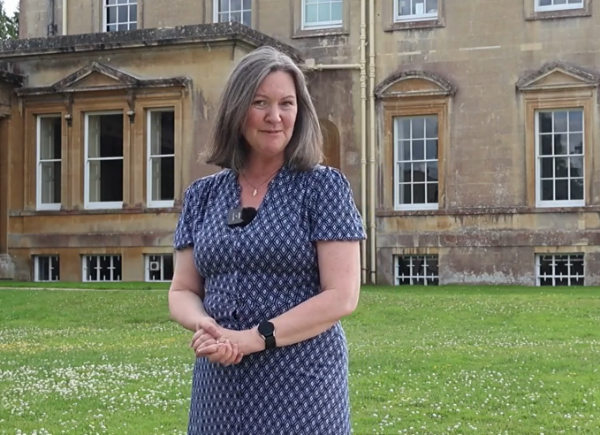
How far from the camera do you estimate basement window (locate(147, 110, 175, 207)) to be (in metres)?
23.9

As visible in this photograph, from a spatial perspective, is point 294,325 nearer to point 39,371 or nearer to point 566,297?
point 39,371

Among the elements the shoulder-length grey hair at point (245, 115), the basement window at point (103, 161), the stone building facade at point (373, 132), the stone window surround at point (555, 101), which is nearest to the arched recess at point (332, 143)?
the stone building facade at point (373, 132)

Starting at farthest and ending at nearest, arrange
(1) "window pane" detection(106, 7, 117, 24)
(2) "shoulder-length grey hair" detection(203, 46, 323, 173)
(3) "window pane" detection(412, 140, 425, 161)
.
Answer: (1) "window pane" detection(106, 7, 117, 24), (3) "window pane" detection(412, 140, 425, 161), (2) "shoulder-length grey hair" detection(203, 46, 323, 173)

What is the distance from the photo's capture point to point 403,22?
24.6 m

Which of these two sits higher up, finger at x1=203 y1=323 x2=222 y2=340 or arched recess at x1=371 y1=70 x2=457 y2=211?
arched recess at x1=371 y1=70 x2=457 y2=211

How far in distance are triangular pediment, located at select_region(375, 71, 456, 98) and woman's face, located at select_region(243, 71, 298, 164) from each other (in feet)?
67.4

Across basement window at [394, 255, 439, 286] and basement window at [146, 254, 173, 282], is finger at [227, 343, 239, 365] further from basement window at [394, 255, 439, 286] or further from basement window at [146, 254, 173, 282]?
basement window at [394, 255, 439, 286]

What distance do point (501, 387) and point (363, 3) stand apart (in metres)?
16.4

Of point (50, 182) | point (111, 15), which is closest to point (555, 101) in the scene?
point (111, 15)

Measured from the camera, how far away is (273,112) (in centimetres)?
378

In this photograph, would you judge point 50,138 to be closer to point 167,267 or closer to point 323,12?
point 167,267

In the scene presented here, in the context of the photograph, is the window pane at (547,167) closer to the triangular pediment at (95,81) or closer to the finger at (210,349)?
the triangular pediment at (95,81)

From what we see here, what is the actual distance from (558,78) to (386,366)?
14.3 metres

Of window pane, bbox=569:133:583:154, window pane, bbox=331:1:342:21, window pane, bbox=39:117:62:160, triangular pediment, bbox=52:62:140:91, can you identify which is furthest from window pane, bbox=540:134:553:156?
window pane, bbox=39:117:62:160
